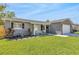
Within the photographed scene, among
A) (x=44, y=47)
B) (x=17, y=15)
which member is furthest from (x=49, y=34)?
(x=17, y=15)

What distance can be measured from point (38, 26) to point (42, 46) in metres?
0.36

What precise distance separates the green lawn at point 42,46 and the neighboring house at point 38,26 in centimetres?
13

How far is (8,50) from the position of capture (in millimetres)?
4223

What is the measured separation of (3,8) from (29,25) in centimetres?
52

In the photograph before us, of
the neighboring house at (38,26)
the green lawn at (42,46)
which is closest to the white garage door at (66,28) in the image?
the neighboring house at (38,26)

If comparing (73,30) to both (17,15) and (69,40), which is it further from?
(17,15)

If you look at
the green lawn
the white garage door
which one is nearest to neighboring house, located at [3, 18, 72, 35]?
the white garage door

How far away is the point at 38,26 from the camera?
438 centimetres

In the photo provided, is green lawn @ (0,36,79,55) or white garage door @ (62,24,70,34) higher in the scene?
white garage door @ (62,24,70,34)

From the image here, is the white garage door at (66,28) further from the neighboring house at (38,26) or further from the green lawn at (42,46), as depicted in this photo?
the green lawn at (42,46)

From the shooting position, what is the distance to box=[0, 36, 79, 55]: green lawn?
421 centimetres

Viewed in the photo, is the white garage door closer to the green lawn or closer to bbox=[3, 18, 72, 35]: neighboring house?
bbox=[3, 18, 72, 35]: neighboring house

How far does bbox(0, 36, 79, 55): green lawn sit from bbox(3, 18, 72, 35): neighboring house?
13cm

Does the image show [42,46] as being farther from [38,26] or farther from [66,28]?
[66,28]
